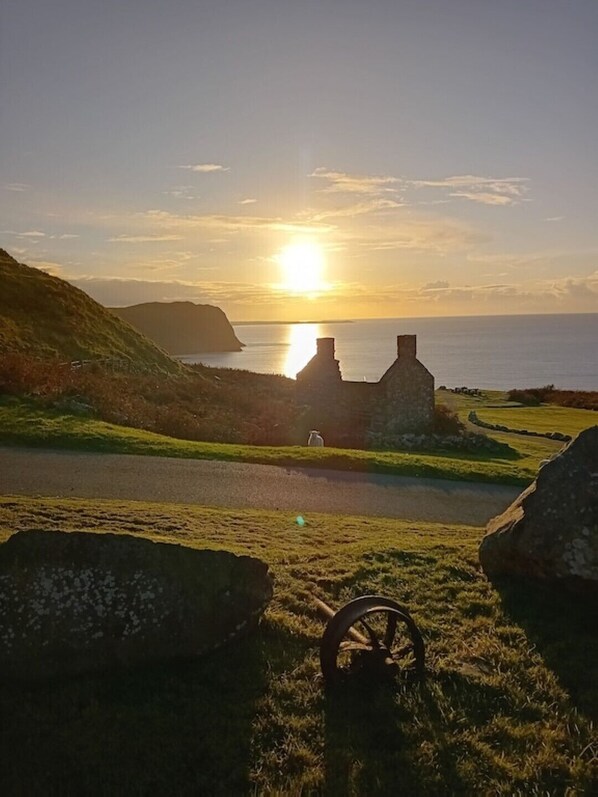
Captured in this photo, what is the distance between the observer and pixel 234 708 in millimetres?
6051

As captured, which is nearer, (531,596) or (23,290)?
(531,596)

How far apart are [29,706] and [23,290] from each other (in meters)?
45.8

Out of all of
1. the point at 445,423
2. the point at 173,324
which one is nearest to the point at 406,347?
the point at 445,423

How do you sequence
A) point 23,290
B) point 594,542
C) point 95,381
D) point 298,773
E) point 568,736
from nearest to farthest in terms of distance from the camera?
point 298,773
point 568,736
point 594,542
point 95,381
point 23,290

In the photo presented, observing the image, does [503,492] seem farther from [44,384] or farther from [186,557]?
[44,384]

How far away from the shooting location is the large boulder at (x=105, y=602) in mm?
6348

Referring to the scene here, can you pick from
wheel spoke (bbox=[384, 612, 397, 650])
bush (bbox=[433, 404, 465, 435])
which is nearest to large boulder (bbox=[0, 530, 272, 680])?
wheel spoke (bbox=[384, 612, 397, 650])

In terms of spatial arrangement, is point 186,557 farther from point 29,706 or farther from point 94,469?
point 94,469

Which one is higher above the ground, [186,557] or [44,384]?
[44,384]

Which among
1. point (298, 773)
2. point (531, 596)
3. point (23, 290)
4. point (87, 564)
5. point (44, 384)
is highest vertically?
point (23, 290)

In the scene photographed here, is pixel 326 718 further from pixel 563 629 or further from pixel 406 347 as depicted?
pixel 406 347

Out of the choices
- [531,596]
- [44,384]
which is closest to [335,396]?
[44,384]

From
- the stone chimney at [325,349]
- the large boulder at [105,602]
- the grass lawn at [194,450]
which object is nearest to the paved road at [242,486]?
the grass lawn at [194,450]

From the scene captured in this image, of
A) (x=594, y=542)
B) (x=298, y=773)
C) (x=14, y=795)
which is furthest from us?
(x=594, y=542)
